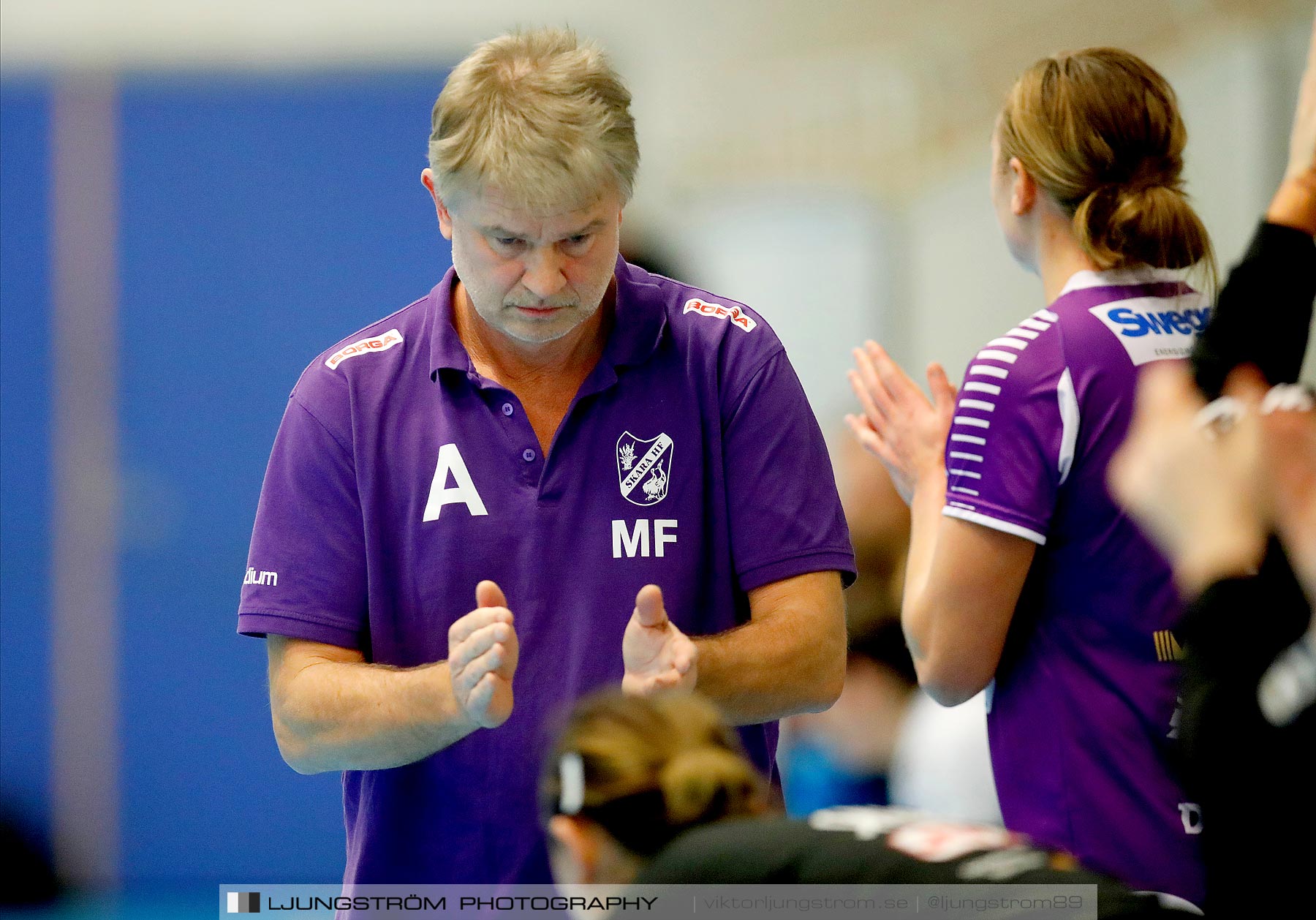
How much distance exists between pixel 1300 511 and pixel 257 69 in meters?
4.83

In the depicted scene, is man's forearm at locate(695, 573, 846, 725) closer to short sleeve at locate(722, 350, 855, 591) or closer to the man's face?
short sleeve at locate(722, 350, 855, 591)

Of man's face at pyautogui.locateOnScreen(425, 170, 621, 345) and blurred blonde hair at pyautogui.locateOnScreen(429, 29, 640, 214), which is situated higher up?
blurred blonde hair at pyautogui.locateOnScreen(429, 29, 640, 214)

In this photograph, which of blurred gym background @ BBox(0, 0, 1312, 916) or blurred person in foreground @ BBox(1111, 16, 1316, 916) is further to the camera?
blurred gym background @ BBox(0, 0, 1312, 916)

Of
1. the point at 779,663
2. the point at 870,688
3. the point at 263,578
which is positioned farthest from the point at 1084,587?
the point at 870,688

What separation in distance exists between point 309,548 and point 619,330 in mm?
515

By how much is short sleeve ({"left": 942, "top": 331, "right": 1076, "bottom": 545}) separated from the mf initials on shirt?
404 millimetres

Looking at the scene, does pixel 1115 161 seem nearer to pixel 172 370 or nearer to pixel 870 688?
pixel 870 688

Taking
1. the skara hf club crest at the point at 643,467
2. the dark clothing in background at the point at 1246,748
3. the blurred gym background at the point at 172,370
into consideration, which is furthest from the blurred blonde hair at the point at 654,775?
the blurred gym background at the point at 172,370

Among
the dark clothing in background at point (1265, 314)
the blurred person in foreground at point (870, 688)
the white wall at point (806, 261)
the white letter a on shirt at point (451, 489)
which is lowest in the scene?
the blurred person in foreground at point (870, 688)

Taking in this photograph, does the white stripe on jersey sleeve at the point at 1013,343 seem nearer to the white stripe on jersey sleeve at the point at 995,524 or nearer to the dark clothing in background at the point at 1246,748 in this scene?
the white stripe on jersey sleeve at the point at 995,524

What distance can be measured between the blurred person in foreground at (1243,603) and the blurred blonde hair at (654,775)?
49 centimetres

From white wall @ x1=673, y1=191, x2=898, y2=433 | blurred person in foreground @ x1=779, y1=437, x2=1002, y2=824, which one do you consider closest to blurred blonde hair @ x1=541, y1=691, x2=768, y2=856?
blurred person in foreground @ x1=779, y1=437, x2=1002, y2=824

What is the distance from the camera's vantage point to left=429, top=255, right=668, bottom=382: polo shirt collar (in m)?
1.89

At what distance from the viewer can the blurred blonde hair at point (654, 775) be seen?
1513 millimetres
